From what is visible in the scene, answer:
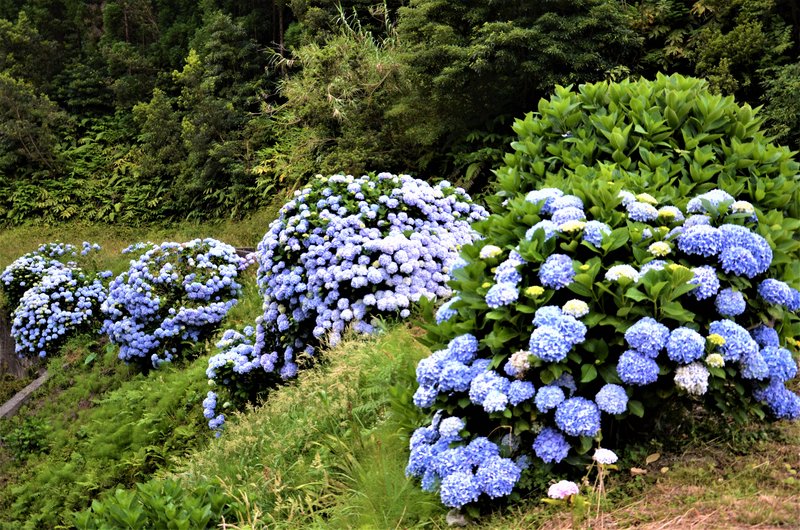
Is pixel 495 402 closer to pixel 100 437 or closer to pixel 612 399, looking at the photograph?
pixel 612 399

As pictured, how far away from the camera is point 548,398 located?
3219mm

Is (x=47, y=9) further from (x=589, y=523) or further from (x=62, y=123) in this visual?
(x=589, y=523)

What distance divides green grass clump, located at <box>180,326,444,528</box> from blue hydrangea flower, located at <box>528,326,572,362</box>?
2.89 ft

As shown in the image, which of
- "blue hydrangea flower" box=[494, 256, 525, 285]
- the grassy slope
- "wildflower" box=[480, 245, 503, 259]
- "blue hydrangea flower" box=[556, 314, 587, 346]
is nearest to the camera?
the grassy slope

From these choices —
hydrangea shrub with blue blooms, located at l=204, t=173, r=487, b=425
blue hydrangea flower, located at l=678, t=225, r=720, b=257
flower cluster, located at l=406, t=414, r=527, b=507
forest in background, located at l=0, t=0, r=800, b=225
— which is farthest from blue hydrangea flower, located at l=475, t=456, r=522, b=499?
forest in background, located at l=0, t=0, r=800, b=225

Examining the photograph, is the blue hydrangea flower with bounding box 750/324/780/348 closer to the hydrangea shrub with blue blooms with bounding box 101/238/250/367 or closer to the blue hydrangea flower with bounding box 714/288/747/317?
the blue hydrangea flower with bounding box 714/288/747/317

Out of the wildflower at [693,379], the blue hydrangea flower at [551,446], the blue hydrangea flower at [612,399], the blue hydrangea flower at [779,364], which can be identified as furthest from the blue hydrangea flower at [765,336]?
the blue hydrangea flower at [551,446]

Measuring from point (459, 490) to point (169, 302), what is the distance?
6.88m

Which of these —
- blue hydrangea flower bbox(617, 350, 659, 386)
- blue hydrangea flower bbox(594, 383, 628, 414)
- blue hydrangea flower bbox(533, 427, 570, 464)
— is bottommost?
blue hydrangea flower bbox(533, 427, 570, 464)

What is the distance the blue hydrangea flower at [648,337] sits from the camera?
10.3 feet

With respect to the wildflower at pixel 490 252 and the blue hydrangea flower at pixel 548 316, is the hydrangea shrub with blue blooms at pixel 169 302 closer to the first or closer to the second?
the wildflower at pixel 490 252

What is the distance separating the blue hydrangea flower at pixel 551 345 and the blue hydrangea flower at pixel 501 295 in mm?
271

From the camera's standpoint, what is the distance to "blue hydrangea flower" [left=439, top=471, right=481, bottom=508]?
10.4 ft

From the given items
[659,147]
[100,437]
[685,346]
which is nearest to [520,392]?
[685,346]
